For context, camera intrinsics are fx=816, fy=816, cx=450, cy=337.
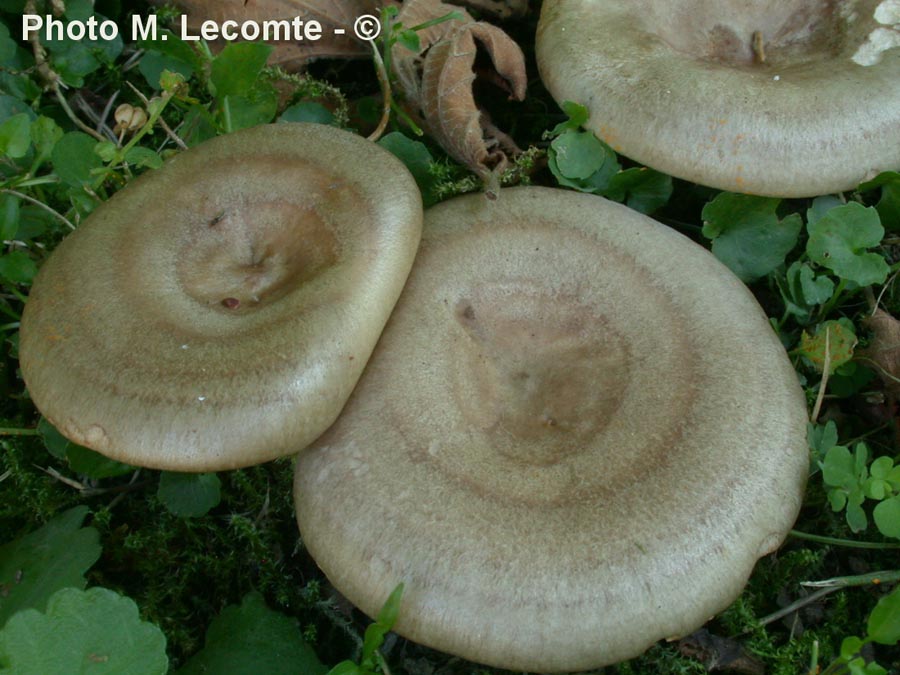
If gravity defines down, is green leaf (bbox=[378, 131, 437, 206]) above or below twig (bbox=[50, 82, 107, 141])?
above

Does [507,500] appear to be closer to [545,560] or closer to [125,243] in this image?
[545,560]

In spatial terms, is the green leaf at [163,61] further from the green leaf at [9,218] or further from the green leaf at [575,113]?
the green leaf at [575,113]

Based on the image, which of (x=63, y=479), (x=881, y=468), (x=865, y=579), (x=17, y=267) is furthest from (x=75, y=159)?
(x=865, y=579)

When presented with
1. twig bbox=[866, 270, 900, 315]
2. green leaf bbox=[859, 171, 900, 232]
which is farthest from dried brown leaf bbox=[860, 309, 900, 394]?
green leaf bbox=[859, 171, 900, 232]

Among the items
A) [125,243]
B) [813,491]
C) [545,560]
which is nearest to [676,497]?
[545,560]

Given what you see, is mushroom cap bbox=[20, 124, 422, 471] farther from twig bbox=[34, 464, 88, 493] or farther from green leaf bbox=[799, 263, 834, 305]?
green leaf bbox=[799, 263, 834, 305]
